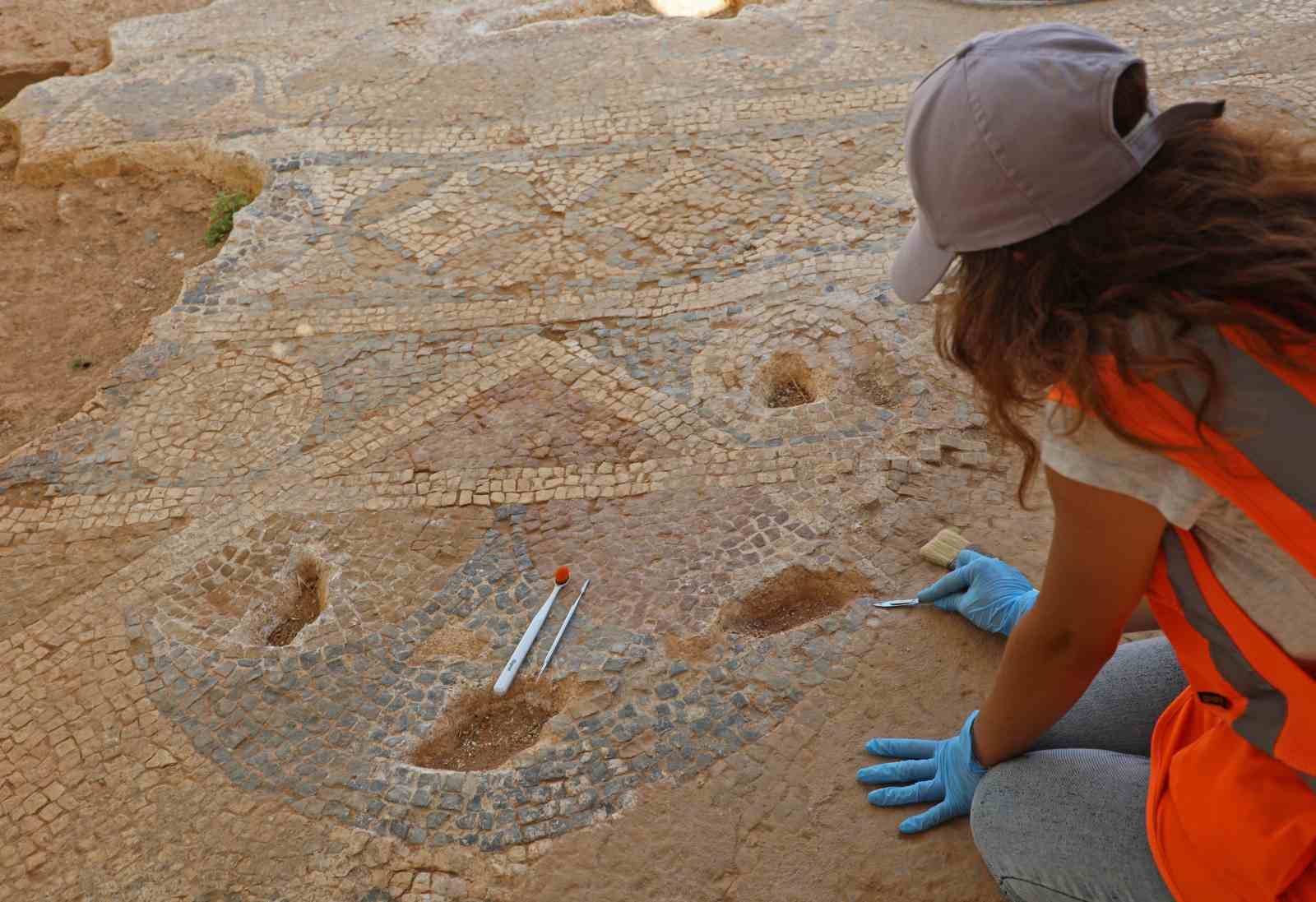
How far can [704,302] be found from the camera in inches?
176

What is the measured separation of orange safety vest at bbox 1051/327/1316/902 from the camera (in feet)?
4.75

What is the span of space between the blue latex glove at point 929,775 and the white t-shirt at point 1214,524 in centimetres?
84

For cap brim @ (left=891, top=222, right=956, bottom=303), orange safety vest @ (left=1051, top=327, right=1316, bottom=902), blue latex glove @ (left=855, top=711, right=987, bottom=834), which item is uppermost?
cap brim @ (left=891, top=222, right=956, bottom=303)

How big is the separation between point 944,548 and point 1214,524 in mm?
1675

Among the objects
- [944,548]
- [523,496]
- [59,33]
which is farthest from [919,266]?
[59,33]

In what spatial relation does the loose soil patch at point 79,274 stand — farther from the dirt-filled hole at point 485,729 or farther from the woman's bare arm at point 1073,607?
the woman's bare arm at point 1073,607

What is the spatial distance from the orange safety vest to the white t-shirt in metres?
0.02

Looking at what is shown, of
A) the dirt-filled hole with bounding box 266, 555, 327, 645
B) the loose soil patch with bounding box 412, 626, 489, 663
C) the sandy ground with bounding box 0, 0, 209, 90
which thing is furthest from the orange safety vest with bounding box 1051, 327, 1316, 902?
the sandy ground with bounding box 0, 0, 209, 90

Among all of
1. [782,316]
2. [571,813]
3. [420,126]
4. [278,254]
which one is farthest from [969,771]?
[420,126]

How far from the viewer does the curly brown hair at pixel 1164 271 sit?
4.68ft

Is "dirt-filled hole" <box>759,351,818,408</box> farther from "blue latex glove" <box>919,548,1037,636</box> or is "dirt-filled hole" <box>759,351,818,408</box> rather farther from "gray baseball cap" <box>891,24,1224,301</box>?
"gray baseball cap" <box>891,24,1224,301</box>

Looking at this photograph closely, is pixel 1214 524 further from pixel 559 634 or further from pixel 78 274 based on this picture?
pixel 78 274

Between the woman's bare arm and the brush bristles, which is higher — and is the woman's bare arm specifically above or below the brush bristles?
above

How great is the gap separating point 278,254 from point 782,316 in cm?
249
